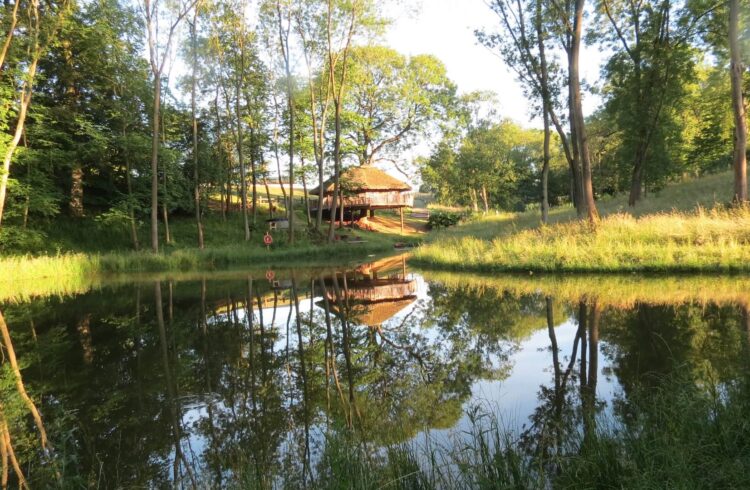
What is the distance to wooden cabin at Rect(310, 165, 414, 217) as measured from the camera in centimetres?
4059

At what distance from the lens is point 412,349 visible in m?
6.32

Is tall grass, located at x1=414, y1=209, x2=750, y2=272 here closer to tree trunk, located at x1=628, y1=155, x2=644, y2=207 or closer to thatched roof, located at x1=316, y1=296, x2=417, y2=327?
thatched roof, located at x1=316, y1=296, x2=417, y2=327

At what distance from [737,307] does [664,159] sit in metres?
22.7

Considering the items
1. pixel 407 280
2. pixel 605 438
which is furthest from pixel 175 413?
pixel 407 280

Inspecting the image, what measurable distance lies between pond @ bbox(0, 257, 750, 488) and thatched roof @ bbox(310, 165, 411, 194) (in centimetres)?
2978

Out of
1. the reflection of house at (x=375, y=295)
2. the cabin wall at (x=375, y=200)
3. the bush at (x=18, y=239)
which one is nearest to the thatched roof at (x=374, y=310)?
the reflection of house at (x=375, y=295)

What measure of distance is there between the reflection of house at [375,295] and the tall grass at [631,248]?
9.43ft

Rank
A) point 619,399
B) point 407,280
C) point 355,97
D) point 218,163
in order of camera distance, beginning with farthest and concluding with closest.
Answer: point 355,97 < point 218,163 < point 407,280 < point 619,399

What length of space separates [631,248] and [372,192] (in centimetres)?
3108

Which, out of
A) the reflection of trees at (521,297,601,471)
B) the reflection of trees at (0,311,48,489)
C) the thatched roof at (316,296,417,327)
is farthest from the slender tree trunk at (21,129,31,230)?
the reflection of trees at (521,297,601,471)

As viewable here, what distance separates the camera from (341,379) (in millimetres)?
5105

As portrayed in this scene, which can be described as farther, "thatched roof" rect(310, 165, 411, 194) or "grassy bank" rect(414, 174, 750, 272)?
"thatched roof" rect(310, 165, 411, 194)

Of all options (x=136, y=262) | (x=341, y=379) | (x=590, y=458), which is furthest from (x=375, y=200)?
(x=590, y=458)

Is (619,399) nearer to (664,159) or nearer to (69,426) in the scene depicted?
(69,426)
